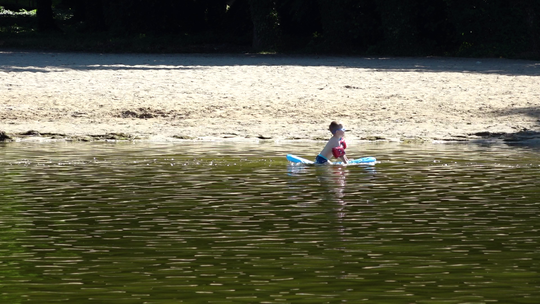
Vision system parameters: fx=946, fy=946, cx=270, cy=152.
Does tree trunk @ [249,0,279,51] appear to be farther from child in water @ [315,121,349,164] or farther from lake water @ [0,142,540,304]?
lake water @ [0,142,540,304]

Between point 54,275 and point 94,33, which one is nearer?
point 54,275

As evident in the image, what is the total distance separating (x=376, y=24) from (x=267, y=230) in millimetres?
27051

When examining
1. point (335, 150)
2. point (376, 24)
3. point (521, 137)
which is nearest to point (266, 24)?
point (376, 24)

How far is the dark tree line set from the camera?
3120 centimetres

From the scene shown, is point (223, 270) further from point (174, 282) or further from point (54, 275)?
point (54, 275)

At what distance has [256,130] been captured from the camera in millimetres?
17047

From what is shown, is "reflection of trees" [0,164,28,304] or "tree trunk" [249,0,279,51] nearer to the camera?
"reflection of trees" [0,164,28,304]

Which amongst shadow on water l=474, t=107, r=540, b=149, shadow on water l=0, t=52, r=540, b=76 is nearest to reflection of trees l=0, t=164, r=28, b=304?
shadow on water l=474, t=107, r=540, b=149

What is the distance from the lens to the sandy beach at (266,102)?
55.8ft

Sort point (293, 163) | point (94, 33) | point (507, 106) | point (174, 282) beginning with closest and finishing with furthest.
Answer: point (174, 282) < point (293, 163) < point (507, 106) < point (94, 33)

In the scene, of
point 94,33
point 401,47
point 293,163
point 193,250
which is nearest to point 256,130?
point 293,163

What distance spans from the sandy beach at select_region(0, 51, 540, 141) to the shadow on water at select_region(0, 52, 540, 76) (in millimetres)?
146

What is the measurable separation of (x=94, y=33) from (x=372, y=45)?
1472 centimetres

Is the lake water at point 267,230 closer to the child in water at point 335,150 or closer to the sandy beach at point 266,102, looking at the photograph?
the child in water at point 335,150
